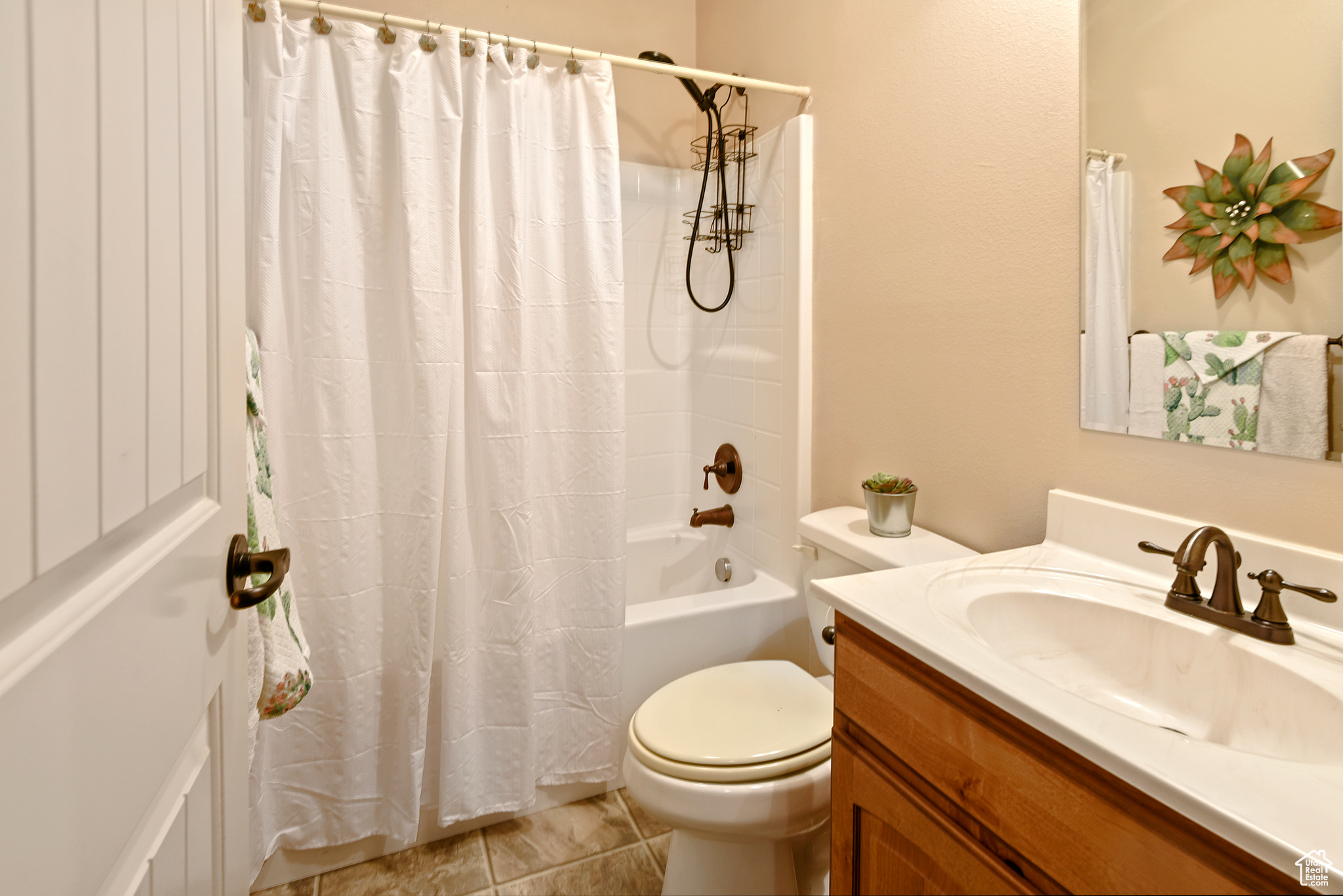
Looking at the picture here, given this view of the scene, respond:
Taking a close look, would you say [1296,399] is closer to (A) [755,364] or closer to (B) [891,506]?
(B) [891,506]

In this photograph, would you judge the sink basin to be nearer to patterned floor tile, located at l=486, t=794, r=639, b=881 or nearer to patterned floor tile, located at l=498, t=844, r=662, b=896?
patterned floor tile, located at l=498, t=844, r=662, b=896

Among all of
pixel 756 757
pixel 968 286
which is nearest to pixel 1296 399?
pixel 968 286

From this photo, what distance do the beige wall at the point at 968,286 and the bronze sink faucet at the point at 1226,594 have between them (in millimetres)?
134

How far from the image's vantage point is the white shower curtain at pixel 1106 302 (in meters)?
1.12

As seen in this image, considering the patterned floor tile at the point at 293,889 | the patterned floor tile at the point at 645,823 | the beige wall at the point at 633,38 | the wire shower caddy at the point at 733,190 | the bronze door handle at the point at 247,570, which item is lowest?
the patterned floor tile at the point at 293,889

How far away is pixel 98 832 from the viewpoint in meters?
0.46

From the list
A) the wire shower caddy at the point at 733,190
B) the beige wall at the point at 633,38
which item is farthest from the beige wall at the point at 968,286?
the beige wall at the point at 633,38

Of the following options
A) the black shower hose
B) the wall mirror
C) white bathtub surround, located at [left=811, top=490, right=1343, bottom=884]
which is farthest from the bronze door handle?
the black shower hose

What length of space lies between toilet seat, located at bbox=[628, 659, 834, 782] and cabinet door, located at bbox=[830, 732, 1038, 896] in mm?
279

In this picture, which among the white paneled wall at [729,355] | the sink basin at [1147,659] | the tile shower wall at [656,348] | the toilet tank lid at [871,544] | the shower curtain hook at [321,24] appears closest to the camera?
the sink basin at [1147,659]

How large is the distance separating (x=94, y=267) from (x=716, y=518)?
201 centimetres

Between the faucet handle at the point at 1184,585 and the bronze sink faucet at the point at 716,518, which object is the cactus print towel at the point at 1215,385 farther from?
the bronze sink faucet at the point at 716,518

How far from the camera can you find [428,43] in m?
1.62

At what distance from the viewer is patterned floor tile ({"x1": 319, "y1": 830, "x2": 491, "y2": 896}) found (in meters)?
1.61
